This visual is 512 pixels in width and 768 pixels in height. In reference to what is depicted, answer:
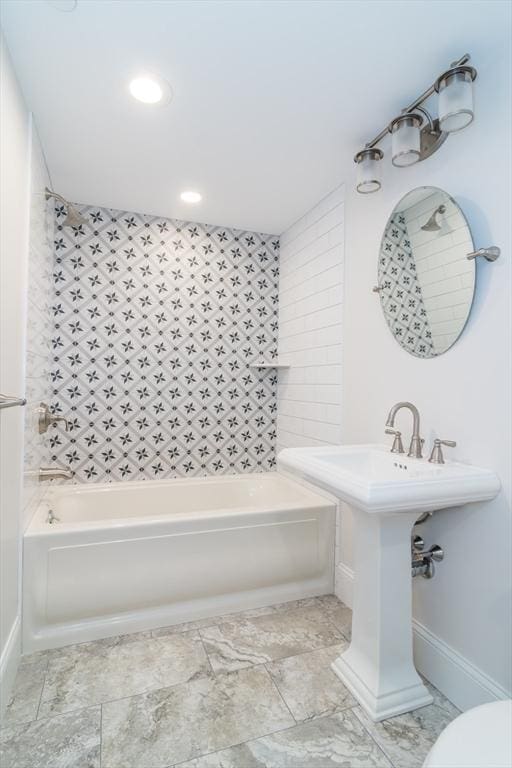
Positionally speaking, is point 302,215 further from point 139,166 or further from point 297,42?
point 297,42

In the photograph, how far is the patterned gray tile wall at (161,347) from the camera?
8.93 feet

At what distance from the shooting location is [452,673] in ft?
5.04

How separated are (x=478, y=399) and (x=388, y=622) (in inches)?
36.1

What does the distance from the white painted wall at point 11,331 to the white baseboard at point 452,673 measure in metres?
1.66

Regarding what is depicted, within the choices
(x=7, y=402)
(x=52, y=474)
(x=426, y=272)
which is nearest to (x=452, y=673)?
(x=426, y=272)

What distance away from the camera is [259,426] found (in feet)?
10.4

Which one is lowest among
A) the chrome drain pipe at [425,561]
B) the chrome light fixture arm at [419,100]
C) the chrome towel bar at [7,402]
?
the chrome drain pipe at [425,561]

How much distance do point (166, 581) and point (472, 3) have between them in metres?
2.59

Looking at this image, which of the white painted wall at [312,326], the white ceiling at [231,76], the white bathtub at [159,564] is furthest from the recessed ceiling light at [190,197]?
the white bathtub at [159,564]

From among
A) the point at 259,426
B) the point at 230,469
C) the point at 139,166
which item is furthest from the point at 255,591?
the point at 139,166

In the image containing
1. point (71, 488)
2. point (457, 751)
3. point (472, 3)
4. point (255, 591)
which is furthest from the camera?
point (71, 488)

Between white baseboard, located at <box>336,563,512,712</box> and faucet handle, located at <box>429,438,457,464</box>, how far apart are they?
0.75 m

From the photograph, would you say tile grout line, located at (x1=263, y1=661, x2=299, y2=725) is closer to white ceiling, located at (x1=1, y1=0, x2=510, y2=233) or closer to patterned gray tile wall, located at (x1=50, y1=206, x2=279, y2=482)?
patterned gray tile wall, located at (x1=50, y1=206, x2=279, y2=482)

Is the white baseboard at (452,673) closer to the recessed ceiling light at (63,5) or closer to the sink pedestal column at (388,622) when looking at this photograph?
the sink pedestal column at (388,622)
